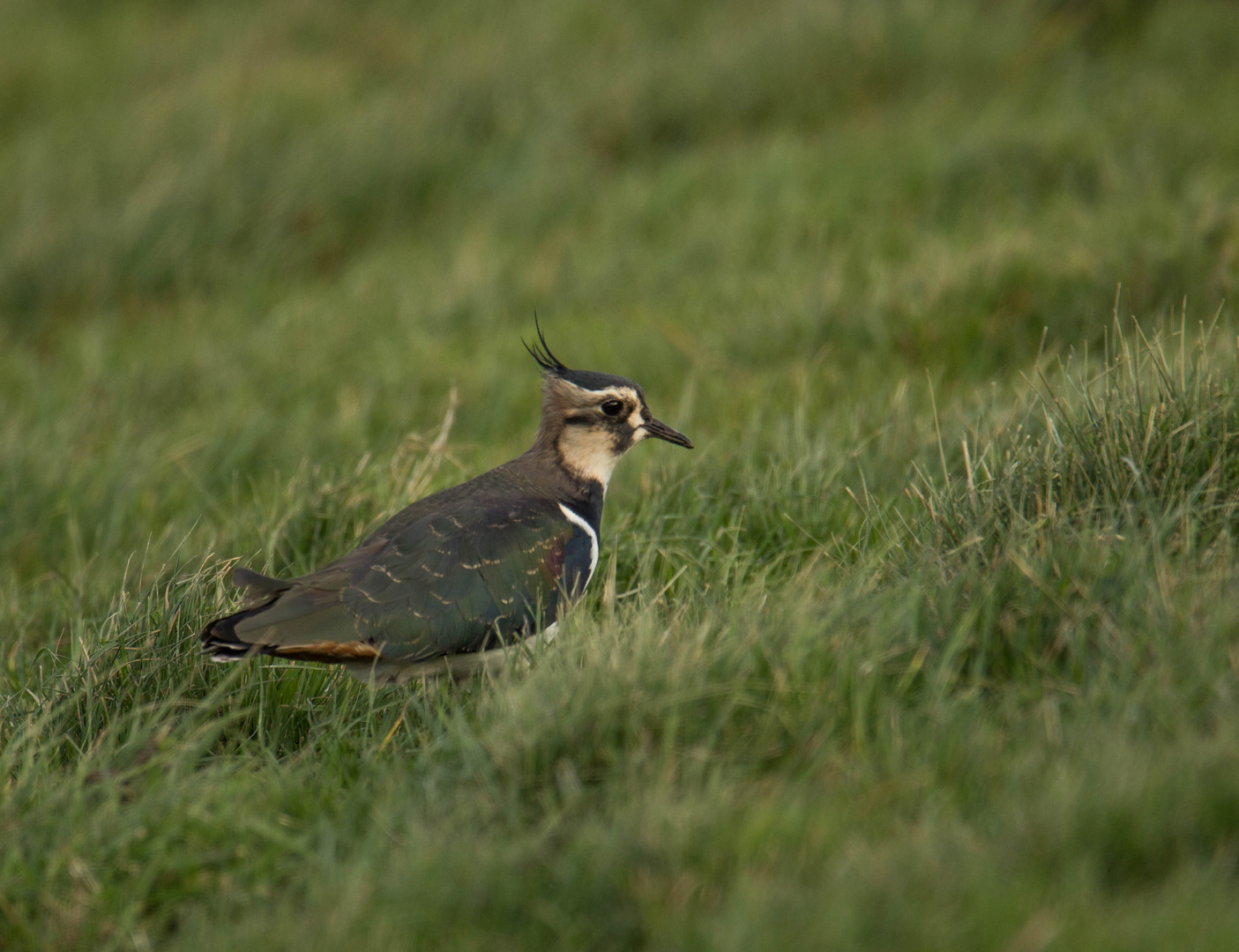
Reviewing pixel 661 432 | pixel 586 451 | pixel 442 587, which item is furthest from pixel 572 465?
pixel 442 587

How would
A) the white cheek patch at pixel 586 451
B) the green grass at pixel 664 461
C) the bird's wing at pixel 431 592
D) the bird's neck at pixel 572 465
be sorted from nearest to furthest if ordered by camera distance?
the green grass at pixel 664 461, the bird's wing at pixel 431 592, the bird's neck at pixel 572 465, the white cheek patch at pixel 586 451

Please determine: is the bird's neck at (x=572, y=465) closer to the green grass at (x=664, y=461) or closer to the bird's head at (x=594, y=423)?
the bird's head at (x=594, y=423)

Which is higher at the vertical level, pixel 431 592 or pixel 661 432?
pixel 661 432

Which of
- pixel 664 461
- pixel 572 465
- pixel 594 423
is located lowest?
pixel 664 461

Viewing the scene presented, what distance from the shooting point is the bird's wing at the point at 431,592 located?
3594mm

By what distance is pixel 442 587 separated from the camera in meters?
3.89

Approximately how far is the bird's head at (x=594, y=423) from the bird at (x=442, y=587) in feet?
0.25

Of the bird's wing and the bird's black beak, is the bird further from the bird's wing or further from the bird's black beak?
the bird's black beak

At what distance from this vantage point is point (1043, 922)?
7.05 ft

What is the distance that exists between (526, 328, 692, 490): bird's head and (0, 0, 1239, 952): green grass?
0.78 feet

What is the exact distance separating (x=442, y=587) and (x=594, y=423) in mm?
985

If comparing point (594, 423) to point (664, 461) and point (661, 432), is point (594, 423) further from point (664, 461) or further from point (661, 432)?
point (664, 461)

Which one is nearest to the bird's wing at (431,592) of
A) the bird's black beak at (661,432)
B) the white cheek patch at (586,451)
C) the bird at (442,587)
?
the bird at (442,587)

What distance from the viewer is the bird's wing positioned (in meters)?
3.59
